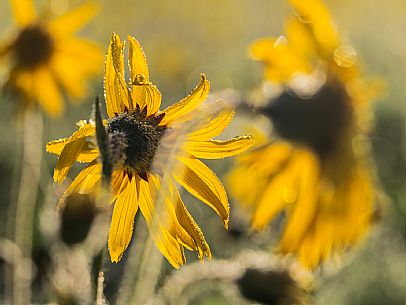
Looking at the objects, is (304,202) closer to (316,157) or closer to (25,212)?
(316,157)

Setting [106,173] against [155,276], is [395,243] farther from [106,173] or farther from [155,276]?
[106,173]

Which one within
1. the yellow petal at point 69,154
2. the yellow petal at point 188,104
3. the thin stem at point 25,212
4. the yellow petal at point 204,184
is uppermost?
the yellow petal at point 188,104

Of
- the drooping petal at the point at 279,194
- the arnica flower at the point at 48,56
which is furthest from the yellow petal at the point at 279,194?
the arnica flower at the point at 48,56

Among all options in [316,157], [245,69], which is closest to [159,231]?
[316,157]

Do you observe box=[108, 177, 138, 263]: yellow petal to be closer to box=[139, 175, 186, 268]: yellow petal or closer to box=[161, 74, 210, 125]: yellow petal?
box=[139, 175, 186, 268]: yellow petal

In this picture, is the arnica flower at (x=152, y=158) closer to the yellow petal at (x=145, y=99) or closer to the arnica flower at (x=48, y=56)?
the yellow petal at (x=145, y=99)

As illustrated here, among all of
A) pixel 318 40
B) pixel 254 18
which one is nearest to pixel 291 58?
pixel 318 40
